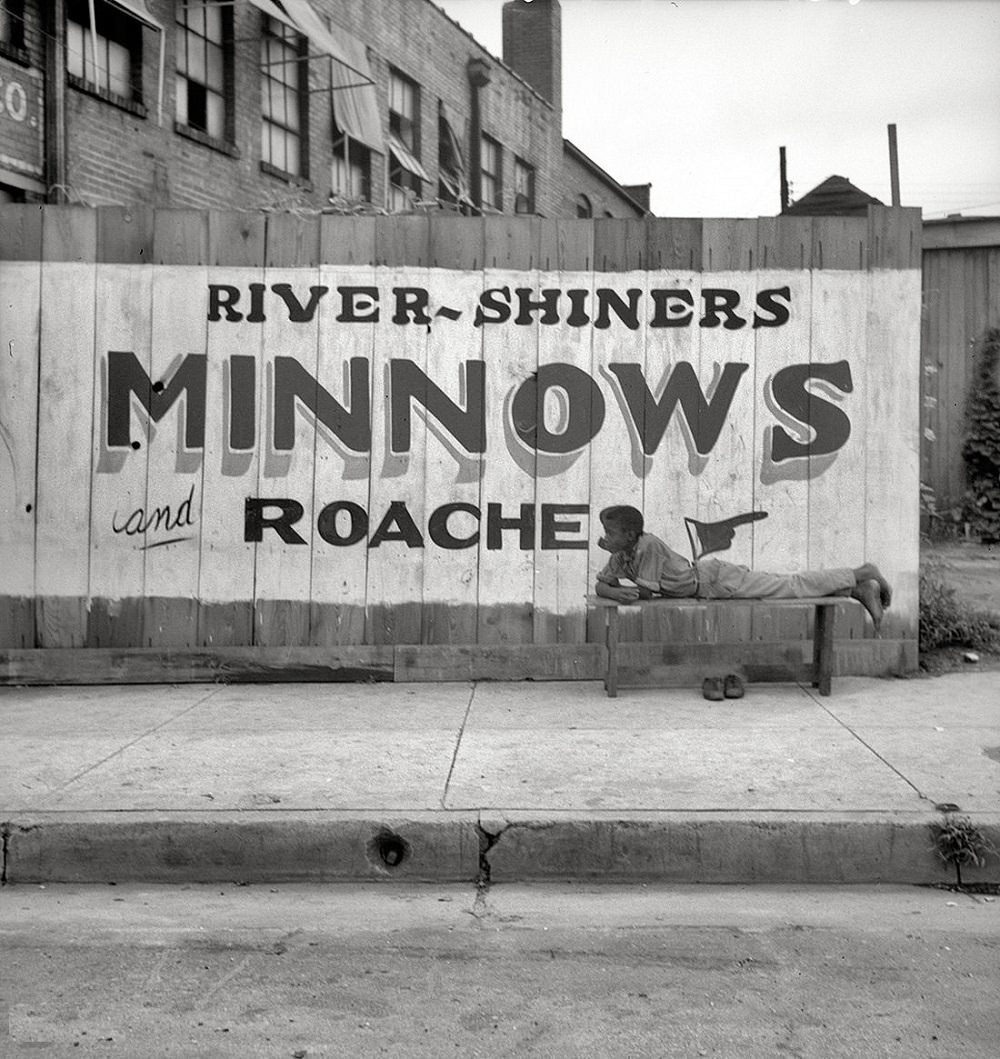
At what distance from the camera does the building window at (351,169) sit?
62.6ft

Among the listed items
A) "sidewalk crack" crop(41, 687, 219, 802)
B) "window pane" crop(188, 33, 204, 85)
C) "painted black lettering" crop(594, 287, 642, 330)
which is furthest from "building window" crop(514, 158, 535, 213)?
"sidewalk crack" crop(41, 687, 219, 802)

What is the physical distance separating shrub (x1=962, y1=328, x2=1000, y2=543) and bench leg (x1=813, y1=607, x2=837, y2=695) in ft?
22.5

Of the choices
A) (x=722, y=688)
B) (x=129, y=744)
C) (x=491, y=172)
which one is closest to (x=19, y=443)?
(x=129, y=744)

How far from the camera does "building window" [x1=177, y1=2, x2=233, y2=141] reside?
15141 millimetres

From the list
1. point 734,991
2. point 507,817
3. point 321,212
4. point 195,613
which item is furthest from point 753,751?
point 321,212

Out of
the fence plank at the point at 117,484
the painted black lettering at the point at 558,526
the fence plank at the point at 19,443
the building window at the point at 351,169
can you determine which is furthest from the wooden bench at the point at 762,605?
the building window at the point at 351,169

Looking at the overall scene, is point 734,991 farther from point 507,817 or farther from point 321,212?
point 321,212

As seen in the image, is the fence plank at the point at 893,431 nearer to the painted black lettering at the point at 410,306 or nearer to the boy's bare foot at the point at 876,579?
the boy's bare foot at the point at 876,579

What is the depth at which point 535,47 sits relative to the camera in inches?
1107

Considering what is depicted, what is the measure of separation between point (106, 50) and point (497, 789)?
1147 cm

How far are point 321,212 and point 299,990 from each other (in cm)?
523

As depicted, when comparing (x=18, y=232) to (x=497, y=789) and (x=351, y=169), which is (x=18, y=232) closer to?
(x=497, y=789)

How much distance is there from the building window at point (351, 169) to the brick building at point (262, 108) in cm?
3

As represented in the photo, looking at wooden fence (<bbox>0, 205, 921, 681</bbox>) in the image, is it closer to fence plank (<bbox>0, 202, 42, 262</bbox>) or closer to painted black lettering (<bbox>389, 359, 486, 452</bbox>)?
painted black lettering (<bbox>389, 359, 486, 452</bbox>)
